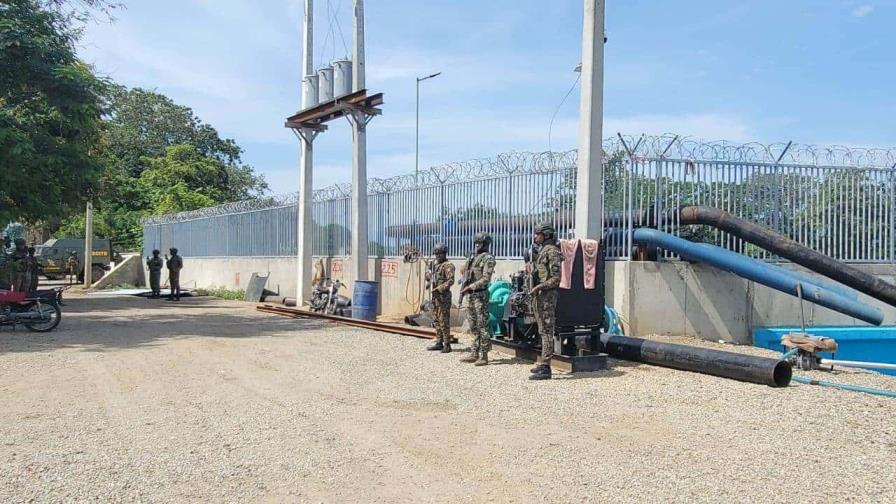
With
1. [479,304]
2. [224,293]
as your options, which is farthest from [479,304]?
[224,293]

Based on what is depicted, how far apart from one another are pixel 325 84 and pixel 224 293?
10.00 meters

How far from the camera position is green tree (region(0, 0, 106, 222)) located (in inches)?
555

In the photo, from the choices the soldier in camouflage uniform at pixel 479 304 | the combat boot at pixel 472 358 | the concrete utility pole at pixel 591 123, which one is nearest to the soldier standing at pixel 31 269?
the combat boot at pixel 472 358

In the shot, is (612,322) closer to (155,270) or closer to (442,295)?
(442,295)

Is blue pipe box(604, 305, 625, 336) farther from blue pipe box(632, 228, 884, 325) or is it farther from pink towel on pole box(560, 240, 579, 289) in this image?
pink towel on pole box(560, 240, 579, 289)

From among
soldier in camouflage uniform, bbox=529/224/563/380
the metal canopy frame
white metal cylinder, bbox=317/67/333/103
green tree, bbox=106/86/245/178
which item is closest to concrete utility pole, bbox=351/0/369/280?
the metal canopy frame

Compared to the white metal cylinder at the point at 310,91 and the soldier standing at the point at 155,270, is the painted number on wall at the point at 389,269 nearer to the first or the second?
the white metal cylinder at the point at 310,91

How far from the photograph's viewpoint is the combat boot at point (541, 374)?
8.49m

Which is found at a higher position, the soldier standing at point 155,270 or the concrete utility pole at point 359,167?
the concrete utility pole at point 359,167

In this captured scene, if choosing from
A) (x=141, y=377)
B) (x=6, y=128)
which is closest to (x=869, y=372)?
(x=141, y=377)

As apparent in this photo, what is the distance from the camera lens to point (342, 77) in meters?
17.1

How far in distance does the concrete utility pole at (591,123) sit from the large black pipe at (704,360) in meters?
1.70

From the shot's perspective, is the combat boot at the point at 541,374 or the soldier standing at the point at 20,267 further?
the soldier standing at the point at 20,267

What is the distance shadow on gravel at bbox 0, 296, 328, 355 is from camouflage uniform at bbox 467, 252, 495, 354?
4889mm
